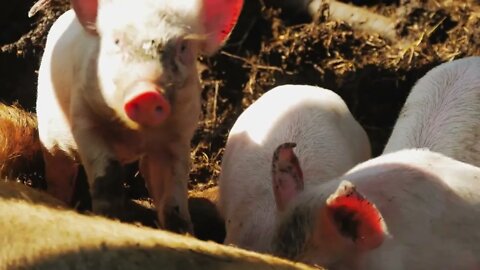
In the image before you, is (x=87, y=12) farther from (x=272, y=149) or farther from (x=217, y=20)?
(x=272, y=149)

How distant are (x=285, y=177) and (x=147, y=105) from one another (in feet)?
1.47

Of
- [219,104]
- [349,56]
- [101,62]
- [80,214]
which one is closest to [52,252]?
[80,214]

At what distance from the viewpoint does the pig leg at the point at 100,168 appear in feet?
10.3

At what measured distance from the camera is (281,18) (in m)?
5.69

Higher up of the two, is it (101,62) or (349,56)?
(101,62)

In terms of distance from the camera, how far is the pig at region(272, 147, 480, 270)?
2.46 metres

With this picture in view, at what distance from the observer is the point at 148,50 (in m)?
2.83

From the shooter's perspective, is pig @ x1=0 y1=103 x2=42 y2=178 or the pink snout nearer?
the pink snout

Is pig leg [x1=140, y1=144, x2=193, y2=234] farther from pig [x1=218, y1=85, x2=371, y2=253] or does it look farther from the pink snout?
the pink snout

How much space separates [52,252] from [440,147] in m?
1.76

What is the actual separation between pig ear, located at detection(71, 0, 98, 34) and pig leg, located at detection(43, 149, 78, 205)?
2.68 feet

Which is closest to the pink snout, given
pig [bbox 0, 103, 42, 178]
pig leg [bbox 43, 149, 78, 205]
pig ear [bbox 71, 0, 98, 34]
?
pig ear [bbox 71, 0, 98, 34]

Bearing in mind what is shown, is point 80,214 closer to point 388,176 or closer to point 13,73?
point 388,176

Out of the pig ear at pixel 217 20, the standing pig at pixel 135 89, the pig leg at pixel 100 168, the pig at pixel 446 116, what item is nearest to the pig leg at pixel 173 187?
the standing pig at pixel 135 89
